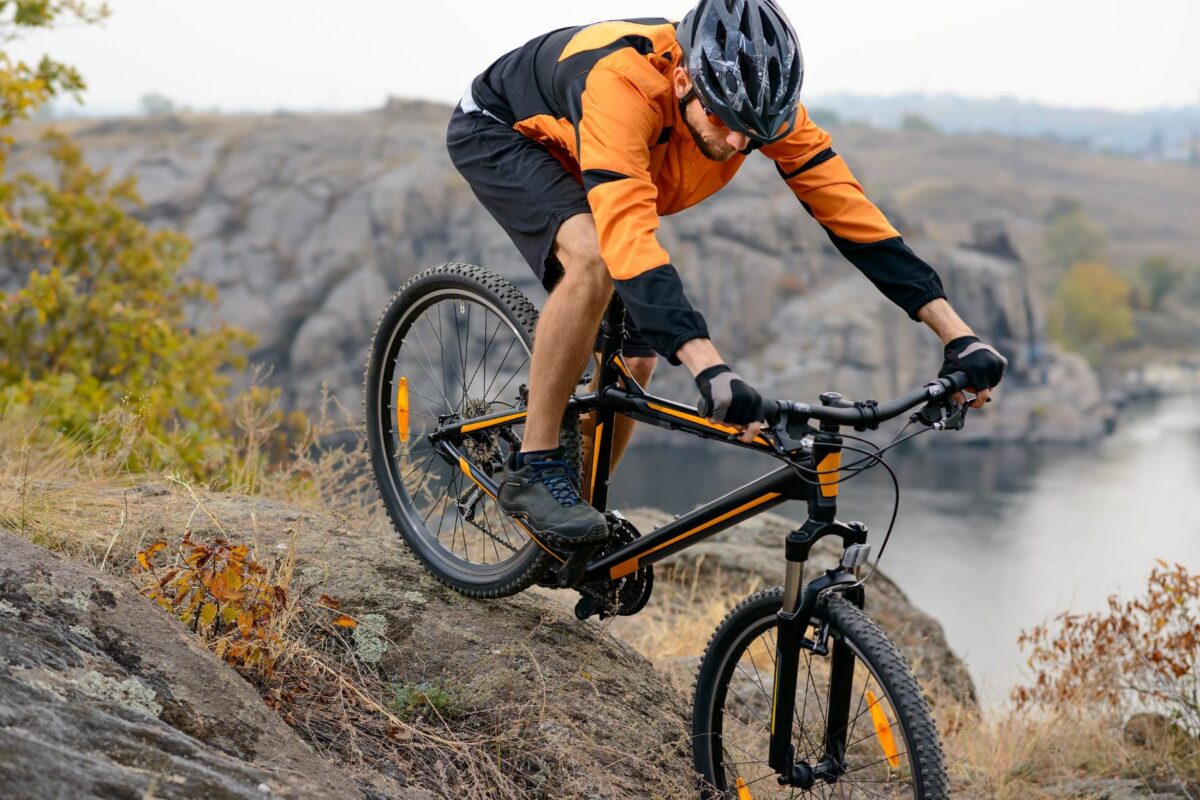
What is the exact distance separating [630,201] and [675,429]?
790 millimetres

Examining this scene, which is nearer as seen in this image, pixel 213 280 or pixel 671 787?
pixel 671 787

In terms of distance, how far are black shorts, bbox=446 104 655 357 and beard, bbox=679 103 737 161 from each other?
36 cm

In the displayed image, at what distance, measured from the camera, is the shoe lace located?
345 centimetres

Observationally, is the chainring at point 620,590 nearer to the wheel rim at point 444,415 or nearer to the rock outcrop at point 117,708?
the wheel rim at point 444,415

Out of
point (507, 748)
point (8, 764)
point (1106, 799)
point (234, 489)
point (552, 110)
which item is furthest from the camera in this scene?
point (234, 489)

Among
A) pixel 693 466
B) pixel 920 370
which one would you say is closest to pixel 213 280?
pixel 693 466

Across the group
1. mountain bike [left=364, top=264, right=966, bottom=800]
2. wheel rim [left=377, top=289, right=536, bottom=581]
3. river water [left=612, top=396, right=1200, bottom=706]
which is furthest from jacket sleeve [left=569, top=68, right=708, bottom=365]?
river water [left=612, top=396, right=1200, bottom=706]

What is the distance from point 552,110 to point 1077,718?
3.85 meters

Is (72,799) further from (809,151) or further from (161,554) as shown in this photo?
(809,151)

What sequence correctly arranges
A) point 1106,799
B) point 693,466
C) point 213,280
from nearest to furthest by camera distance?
point 1106,799, point 693,466, point 213,280

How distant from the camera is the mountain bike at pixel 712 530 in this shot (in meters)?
2.91

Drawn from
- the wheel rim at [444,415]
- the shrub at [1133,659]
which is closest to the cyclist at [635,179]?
the wheel rim at [444,415]

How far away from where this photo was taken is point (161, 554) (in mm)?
3621

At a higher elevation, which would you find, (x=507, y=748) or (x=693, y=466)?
(x=507, y=748)
